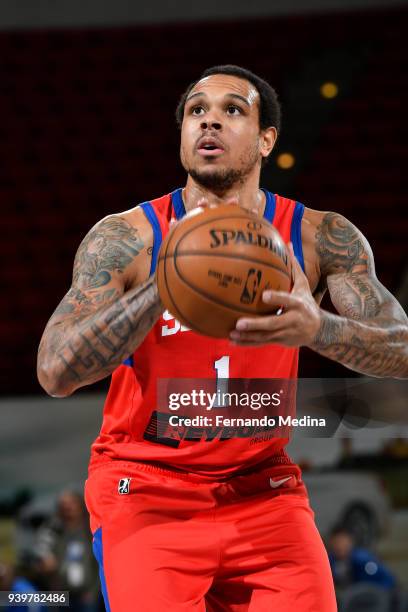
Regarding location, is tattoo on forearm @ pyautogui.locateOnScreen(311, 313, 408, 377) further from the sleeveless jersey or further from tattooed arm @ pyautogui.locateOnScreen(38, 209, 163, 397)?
tattooed arm @ pyautogui.locateOnScreen(38, 209, 163, 397)

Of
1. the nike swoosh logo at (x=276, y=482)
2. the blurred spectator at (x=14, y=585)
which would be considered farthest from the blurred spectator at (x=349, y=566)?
the nike swoosh logo at (x=276, y=482)

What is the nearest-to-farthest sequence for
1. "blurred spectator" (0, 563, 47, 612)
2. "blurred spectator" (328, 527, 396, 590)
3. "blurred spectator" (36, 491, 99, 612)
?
"blurred spectator" (0, 563, 47, 612), "blurred spectator" (328, 527, 396, 590), "blurred spectator" (36, 491, 99, 612)

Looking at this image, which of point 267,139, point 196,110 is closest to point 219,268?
point 196,110

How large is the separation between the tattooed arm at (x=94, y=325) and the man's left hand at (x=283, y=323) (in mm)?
288

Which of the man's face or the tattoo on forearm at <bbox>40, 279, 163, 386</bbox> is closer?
the tattoo on forearm at <bbox>40, 279, 163, 386</bbox>

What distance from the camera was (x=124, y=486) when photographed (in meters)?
2.37

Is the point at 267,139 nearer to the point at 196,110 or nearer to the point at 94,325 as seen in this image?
the point at 196,110

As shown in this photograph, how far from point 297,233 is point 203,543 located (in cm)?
95

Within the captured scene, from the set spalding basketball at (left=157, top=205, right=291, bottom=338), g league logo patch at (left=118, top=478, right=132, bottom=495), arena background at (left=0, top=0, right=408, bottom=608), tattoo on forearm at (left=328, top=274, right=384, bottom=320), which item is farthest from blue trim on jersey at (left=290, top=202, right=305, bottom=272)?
arena background at (left=0, top=0, right=408, bottom=608)

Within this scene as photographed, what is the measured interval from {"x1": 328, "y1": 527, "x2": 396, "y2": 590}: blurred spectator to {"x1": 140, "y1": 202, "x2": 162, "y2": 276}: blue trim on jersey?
2235 mm

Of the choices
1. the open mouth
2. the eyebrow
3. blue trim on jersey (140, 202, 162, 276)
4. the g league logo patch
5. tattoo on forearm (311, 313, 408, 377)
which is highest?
the eyebrow

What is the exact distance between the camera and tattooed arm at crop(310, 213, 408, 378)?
88.0 inches

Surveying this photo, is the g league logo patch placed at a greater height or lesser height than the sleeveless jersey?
lesser

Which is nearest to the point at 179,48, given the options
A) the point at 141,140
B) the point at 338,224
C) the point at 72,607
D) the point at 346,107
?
the point at 141,140
